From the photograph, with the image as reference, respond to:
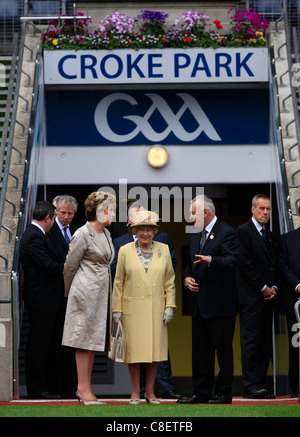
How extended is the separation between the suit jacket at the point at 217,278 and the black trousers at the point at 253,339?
86 cm

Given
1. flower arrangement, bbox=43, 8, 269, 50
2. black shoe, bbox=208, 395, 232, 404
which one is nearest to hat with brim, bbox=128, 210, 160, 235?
black shoe, bbox=208, 395, 232, 404

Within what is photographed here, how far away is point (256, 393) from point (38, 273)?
2571 mm

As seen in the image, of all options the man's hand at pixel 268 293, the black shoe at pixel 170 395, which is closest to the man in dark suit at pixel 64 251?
the black shoe at pixel 170 395

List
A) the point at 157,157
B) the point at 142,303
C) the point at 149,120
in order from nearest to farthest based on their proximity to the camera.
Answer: the point at 142,303, the point at 157,157, the point at 149,120

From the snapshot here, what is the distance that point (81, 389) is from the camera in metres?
9.09

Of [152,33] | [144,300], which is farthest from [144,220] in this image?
[152,33]

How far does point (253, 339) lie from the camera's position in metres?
10.4

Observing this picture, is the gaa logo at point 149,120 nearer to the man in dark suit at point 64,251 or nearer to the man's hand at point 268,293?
the man in dark suit at point 64,251

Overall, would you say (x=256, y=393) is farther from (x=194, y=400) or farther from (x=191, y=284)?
(x=191, y=284)

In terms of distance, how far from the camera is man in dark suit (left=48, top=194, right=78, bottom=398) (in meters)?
10.6

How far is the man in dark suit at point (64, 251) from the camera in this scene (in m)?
10.6

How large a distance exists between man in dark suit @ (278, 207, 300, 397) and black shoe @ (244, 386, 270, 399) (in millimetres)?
307
